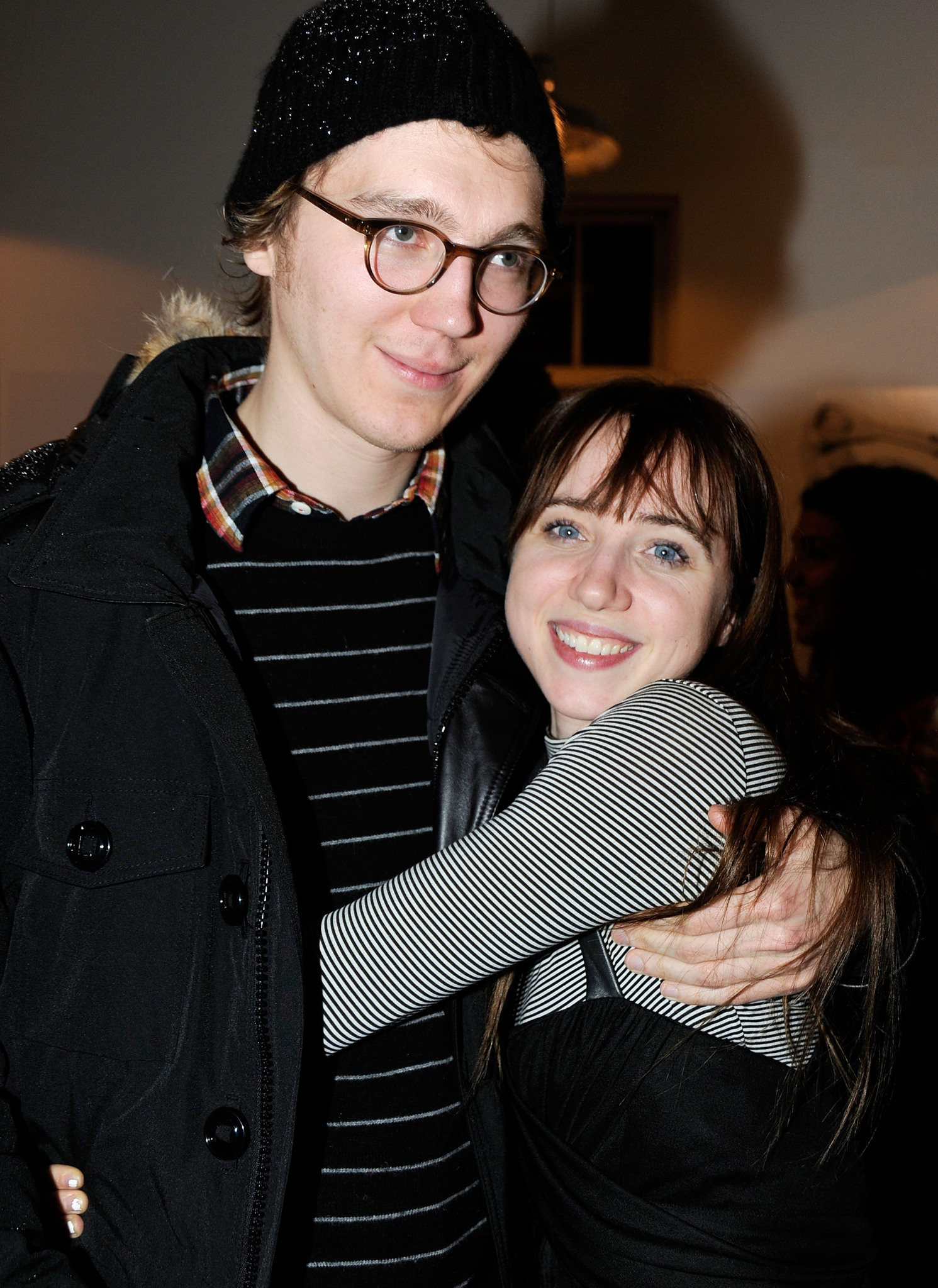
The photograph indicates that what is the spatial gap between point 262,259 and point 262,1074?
3.59ft

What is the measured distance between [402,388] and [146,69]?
3.52 m

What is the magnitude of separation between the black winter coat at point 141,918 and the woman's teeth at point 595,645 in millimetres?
473

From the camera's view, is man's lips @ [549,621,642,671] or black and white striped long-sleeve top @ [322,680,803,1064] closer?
black and white striped long-sleeve top @ [322,680,803,1064]

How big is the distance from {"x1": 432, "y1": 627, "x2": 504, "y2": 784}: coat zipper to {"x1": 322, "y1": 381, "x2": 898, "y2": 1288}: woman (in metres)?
0.04

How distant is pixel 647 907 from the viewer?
1154 millimetres

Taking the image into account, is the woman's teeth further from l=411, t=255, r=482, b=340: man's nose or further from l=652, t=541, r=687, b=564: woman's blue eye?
l=411, t=255, r=482, b=340: man's nose

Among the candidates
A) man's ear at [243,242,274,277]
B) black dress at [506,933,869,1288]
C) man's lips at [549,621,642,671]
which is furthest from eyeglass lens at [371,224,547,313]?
black dress at [506,933,869,1288]

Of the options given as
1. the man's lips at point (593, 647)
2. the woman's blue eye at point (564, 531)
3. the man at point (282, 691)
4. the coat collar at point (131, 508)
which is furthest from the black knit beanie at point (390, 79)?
the man's lips at point (593, 647)

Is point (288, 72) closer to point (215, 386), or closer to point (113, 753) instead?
point (215, 386)

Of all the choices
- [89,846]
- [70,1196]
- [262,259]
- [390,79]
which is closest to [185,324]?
[262,259]

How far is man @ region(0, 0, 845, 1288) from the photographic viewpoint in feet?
3.56

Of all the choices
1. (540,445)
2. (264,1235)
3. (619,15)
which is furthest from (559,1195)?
(619,15)

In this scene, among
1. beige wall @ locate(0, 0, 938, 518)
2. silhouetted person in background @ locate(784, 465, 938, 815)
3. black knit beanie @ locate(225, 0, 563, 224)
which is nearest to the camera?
black knit beanie @ locate(225, 0, 563, 224)

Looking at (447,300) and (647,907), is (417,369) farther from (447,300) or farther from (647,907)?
(647,907)
